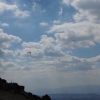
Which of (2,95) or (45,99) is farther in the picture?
(45,99)

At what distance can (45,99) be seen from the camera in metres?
42.1

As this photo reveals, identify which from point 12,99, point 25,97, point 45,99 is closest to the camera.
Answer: point 12,99

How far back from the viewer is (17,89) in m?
43.3

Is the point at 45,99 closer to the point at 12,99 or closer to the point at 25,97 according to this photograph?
the point at 25,97

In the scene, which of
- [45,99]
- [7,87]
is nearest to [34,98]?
[45,99]

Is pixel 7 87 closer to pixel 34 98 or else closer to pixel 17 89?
pixel 17 89

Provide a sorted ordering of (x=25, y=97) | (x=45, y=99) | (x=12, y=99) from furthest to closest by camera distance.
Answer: (x=45, y=99) → (x=25, y=97) → (x=12, y=99)

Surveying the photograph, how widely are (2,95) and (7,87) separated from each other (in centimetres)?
546

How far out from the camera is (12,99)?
35312 millimetres

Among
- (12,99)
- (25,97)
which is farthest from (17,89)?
(12,99)

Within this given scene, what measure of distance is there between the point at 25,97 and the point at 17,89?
15.8ft

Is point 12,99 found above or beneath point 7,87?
beneath

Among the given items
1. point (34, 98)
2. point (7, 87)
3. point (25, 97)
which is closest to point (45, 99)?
point (34, 98)

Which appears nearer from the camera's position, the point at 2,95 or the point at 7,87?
the point at 2,95
